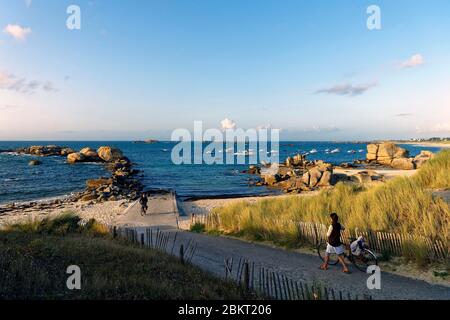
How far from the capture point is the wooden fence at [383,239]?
34.9 ft

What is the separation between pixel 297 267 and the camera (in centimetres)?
1157

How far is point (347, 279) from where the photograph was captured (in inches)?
399

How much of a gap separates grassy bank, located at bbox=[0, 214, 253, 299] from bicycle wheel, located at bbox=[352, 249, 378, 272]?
485cm

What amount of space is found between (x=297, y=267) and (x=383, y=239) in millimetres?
3137

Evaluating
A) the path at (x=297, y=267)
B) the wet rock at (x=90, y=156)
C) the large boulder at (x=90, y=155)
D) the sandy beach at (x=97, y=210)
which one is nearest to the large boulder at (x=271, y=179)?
the sandy beach at (x=97, y=210)

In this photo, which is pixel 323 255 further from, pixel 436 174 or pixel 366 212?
pixel 436 174

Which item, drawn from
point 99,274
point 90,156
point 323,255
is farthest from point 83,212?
point 90,156

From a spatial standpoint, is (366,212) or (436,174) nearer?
(366,212)

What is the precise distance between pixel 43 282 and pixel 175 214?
18.7 m

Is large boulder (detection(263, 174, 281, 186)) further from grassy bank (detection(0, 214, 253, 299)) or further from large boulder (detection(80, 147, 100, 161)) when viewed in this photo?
large boulder (detection(80, 147, 100, 161))

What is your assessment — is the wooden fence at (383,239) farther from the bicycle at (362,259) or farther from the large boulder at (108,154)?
the large boulder at (108,154)

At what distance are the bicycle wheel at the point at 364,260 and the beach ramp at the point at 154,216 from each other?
13004 mm
